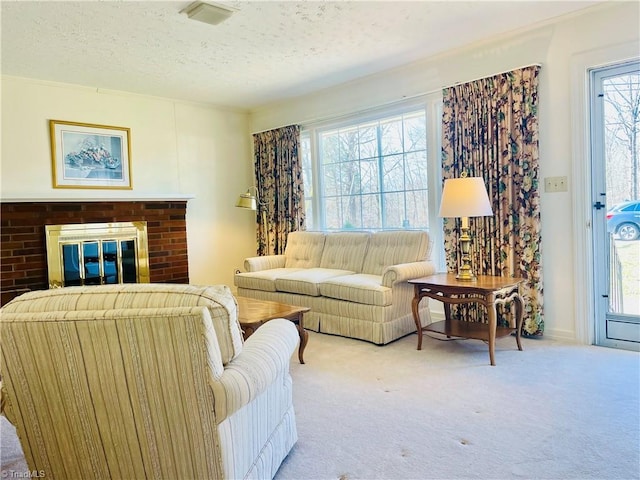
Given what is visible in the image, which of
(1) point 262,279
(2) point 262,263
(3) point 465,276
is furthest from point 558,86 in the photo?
(2) point 262,263

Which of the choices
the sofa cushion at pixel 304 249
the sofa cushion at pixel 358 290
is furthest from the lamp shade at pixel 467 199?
the sofa cushion at pixel 304 249

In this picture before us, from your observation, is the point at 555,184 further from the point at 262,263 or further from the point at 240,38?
the point at 262,263

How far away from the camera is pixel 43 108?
4.42m

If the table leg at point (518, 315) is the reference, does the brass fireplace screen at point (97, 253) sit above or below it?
above

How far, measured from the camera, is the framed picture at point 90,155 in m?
4.52

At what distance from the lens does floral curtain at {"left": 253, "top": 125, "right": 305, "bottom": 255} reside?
544 cm

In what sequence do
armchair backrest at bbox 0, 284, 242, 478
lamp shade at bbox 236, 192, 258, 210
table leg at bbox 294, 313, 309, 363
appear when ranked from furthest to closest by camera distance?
1. lamp shade at bbox 236, 192, 258, 210
2. table leg at bbox 294, 313, 309, 363
3. armchair backrest at bbox 0, 284, 242, 478

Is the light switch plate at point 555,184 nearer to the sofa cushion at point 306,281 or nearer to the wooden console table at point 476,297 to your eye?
the wooden console table at point 476,297

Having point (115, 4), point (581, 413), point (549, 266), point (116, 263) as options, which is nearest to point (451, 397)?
point (581, 413)

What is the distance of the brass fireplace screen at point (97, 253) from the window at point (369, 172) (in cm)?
200

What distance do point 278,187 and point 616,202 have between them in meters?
3.59

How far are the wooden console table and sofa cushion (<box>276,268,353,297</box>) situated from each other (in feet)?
3.01

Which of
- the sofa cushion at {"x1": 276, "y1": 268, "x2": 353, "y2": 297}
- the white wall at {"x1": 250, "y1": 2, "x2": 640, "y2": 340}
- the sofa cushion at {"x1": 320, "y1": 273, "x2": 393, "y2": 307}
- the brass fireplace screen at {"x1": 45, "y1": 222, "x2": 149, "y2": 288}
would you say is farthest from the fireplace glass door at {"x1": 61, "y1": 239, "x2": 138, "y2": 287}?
the white wall at {"x1": 250, "y1": 2, "x2": 640, "y2": 340}

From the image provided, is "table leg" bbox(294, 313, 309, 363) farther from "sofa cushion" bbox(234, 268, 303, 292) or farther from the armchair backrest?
the armchair backrest
